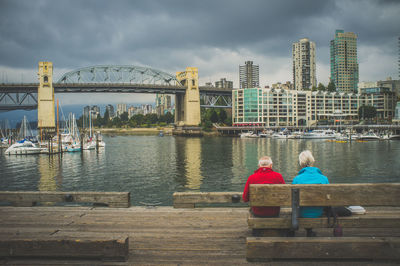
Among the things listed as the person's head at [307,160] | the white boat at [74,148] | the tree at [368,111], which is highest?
the tree at [368,111]

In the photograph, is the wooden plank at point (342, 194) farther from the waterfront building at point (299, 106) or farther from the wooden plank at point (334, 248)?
the waterfront building at point (299, 106)

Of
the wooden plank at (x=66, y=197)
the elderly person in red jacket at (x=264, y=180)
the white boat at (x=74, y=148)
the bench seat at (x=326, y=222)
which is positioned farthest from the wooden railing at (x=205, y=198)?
the white boat at (x=74, y=148)

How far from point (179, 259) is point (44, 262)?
4.96ft

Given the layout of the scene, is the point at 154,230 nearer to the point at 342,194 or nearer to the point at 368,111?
the point at 342,194

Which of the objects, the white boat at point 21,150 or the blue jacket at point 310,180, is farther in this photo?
the white boat at point 21,150

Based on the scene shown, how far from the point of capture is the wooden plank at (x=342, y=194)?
3480mm

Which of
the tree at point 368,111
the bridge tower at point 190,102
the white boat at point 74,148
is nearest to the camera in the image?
the white boat at point 74,148

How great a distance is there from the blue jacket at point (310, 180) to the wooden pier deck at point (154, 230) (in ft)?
1.80

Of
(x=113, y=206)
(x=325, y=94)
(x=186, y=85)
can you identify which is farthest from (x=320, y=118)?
(x=113, y=206)

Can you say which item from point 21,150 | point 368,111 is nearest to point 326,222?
point 21,150

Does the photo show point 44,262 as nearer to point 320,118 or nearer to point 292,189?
point 292,189

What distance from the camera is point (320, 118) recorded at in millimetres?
141750

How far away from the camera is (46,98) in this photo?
104 m

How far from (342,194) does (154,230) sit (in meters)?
2.63
